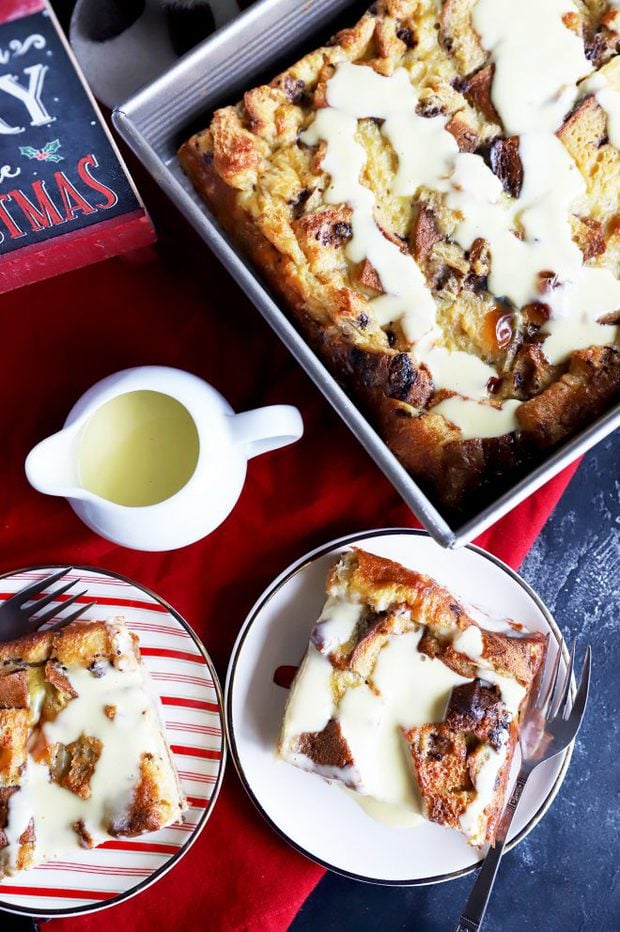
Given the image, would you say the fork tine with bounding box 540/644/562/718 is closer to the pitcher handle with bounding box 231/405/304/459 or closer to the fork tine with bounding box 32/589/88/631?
the pitcher handle with bounding box 231/405/304/459

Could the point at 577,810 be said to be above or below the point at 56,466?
below

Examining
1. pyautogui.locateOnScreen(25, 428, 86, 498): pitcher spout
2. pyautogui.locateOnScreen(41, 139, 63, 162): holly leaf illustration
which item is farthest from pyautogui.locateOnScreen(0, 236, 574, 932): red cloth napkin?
pyautogui.locateOnScreen(41, 139, 63, 162): holly leaf illustration

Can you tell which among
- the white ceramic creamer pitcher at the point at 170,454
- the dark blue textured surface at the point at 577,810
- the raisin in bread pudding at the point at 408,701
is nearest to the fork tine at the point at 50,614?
the white ceramic creamer pitcher at the point at 170,454

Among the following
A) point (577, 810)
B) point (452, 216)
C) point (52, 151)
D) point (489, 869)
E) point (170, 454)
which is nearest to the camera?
point (52, 151)

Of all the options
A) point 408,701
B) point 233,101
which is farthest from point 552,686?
point 233,101

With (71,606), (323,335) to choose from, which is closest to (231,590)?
(71,606)

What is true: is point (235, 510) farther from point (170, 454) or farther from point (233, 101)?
point (233, 101)
